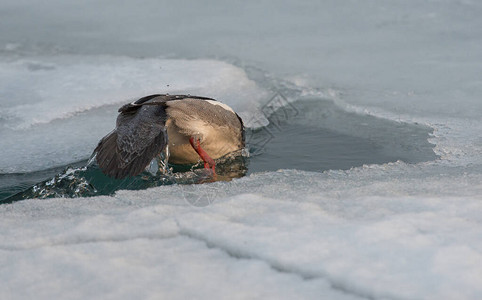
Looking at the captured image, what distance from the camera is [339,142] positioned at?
480 centimetres

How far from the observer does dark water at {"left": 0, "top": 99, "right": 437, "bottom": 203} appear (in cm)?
393

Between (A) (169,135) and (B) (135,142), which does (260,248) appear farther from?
(A) (169,135)

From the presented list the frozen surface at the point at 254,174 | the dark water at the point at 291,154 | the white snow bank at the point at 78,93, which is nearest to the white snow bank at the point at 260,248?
the frozen surface at the point at 254,174

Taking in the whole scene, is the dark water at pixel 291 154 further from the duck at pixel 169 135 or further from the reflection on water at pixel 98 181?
the duck at pixel 169 135

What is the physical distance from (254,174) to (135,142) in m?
0.72

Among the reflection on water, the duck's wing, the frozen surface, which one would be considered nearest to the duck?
the duck's wing

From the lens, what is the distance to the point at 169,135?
4094 mm

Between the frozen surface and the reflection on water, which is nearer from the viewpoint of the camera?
the frozen surface

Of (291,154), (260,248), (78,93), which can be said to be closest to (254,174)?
(291,154)

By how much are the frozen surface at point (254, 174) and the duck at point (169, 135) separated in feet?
1.40

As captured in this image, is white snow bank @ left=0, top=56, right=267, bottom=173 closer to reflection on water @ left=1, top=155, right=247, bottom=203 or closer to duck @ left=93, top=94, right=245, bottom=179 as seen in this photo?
reflection on water @ left=1, top=155, right=247, bottom=203

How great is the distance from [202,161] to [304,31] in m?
4.05

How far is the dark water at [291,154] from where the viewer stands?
3.93 m

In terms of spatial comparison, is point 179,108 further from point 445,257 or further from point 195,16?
point 195,16
